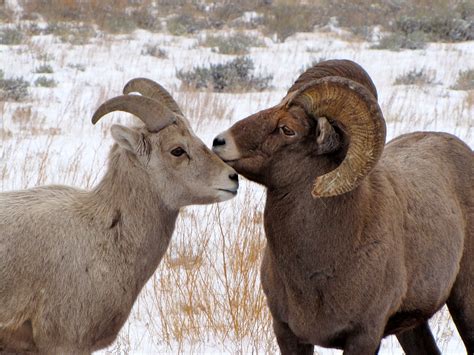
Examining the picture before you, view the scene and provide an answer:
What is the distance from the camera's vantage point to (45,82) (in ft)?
47.4

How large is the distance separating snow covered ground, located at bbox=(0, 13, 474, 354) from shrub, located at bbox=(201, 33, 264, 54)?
0.32 meters

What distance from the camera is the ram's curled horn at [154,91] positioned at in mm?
5391

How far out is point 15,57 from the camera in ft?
55.4

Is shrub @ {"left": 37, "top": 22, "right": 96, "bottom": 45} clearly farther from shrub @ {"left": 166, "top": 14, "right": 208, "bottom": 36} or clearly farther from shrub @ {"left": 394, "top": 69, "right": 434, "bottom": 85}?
shrub @ {"left": 394, "top": 69, "right": 434, "bottom": 85}

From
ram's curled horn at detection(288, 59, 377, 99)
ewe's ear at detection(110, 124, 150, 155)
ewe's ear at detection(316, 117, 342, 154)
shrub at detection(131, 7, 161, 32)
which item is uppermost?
ram's curled horn at detection(288, 59, 377, 99)

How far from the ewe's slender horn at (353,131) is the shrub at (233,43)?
14.3 m

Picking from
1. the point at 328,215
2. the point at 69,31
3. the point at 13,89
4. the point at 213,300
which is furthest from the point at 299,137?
the point at 69,31

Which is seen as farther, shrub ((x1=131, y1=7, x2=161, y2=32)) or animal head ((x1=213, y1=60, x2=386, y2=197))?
shrub ((x1=131, y1=7, x2=161, y2=32))

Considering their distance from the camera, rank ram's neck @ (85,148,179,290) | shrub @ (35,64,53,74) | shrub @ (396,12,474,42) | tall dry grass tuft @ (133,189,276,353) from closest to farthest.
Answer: ram's neck @ (85,148,179,290)
tall dry grass tuft @ (133,189,276,353)
shrub @ (35,64,53,74)
shrub @ (396,12,474,42)

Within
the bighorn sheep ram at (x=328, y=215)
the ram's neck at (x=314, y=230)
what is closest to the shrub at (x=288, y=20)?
the bighorn sheep ram at (x=328, y=215)

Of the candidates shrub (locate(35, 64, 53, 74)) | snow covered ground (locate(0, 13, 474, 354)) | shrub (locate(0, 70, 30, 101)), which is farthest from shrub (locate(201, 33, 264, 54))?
shrub (locate(0, 70, 30, 101))

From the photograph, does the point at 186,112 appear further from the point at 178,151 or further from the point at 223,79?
the point at 178,151

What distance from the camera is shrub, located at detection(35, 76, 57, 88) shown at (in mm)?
14448

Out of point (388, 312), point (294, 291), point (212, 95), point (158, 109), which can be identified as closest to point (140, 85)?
point (158, 109)
